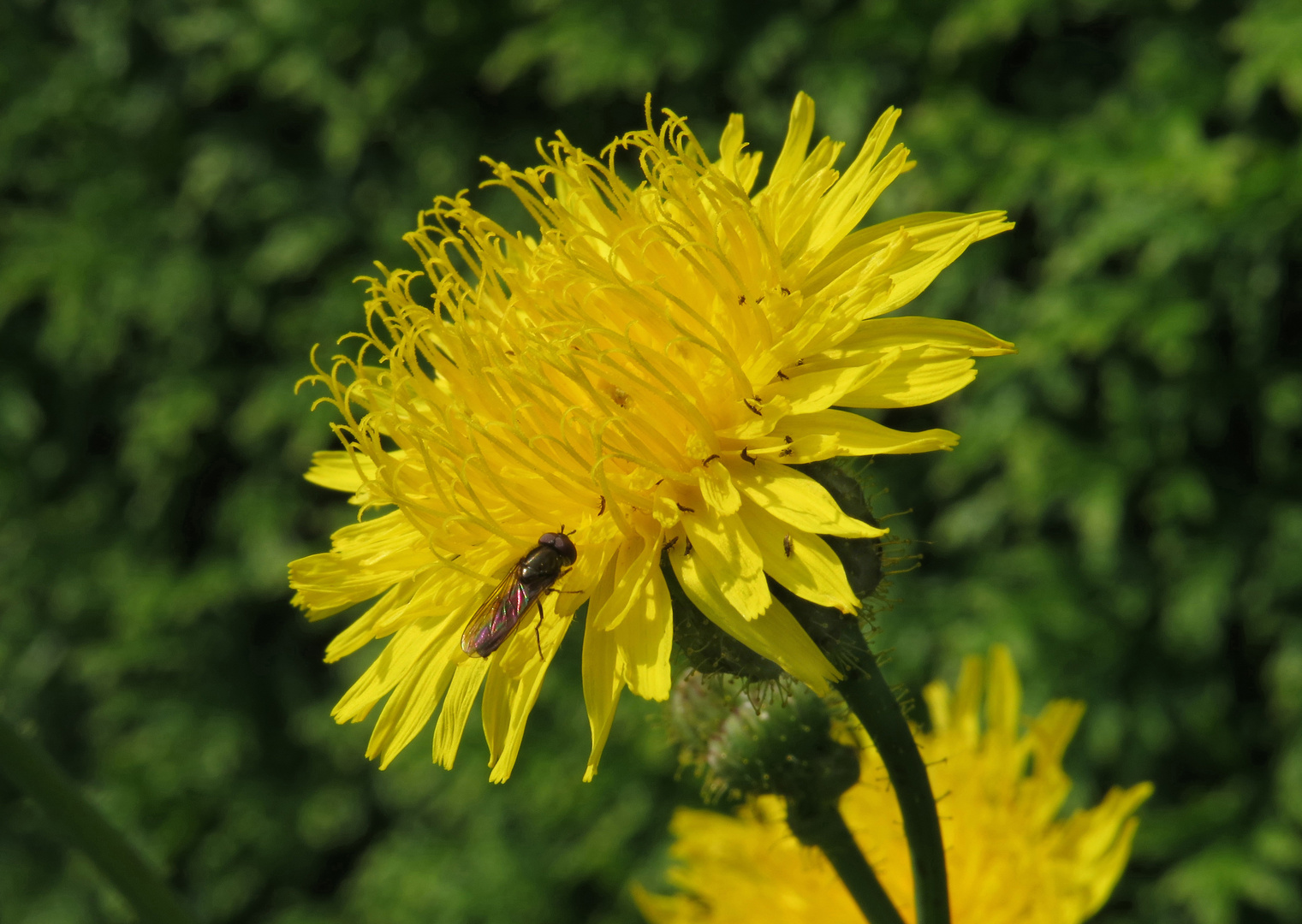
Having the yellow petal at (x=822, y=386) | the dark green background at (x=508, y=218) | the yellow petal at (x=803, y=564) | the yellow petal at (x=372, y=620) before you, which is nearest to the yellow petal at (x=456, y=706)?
the yellow petal at (x=372, y=620)

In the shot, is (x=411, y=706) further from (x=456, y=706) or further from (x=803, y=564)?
(x=803, y=564)

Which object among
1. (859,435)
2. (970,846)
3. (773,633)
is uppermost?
(859,435)

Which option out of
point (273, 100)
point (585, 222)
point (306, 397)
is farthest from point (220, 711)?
point (585, 222)

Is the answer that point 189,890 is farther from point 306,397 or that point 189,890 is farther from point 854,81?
point 854,81

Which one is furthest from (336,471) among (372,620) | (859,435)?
(859,435)

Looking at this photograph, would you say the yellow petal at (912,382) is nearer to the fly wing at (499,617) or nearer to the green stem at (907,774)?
the green stem at (907,774)

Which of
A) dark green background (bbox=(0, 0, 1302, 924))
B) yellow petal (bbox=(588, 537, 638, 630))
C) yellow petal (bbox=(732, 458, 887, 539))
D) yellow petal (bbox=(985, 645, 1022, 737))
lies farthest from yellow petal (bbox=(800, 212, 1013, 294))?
dark green background (bbox=(0, 0, 1302, 924))
